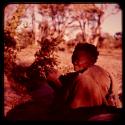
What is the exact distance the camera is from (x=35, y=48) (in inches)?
132

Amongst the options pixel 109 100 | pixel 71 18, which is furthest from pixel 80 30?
pixel 109 100

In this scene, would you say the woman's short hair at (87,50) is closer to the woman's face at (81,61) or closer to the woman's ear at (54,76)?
the woman's face at (81,61)

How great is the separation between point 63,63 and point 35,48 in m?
0.27

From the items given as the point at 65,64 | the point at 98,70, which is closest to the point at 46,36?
the point at 65,64

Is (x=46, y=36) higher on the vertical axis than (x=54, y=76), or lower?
higher

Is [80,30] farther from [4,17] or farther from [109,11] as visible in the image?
[4,17]

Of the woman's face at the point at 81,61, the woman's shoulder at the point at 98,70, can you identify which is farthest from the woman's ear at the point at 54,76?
the woman's shoulder at the point at 98,70

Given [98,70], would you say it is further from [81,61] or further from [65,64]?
[65,64]

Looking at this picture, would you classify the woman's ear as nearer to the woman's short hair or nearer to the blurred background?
the blurred background

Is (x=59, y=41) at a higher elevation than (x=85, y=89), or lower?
higher

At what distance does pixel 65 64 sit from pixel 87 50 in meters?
0.22

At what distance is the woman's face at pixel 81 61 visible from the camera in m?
3.31

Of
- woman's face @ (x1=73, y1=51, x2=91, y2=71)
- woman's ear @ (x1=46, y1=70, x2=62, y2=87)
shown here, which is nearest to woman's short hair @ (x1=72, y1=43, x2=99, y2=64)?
woman's face @ (x1=73, y1=51, x2=91, y2=71)

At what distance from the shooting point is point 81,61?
332 cm
